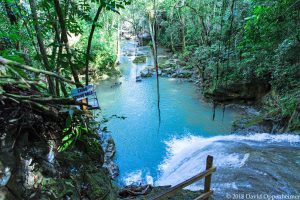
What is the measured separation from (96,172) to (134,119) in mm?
8579

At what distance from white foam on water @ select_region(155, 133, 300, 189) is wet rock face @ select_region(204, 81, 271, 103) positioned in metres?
4.14

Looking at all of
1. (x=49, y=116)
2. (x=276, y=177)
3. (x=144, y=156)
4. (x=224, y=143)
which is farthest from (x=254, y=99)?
(x=49, y=116)

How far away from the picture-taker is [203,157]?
6.97 meters

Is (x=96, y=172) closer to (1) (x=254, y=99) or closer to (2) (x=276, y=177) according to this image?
(2) (x=276, y=177)

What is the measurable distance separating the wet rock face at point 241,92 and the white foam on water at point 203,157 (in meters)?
4.14

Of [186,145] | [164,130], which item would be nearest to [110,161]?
[186,145]

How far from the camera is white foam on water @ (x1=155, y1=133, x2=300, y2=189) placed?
6.17m

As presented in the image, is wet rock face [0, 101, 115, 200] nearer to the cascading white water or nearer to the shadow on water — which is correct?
Answer: the cascading white water

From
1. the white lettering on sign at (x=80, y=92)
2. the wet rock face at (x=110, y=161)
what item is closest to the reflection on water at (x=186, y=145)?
the wet rock face at (x=110, y=161)

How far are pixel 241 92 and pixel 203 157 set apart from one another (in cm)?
647

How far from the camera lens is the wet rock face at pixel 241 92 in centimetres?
1179

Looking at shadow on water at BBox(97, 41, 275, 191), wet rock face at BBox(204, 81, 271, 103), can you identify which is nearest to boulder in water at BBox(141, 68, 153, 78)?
shadow on water at BBox(97, 41, 275, 191)

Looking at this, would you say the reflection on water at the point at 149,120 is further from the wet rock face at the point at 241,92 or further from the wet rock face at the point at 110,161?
the wet rock face at the point at 241,92

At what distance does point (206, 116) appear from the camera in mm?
11797
